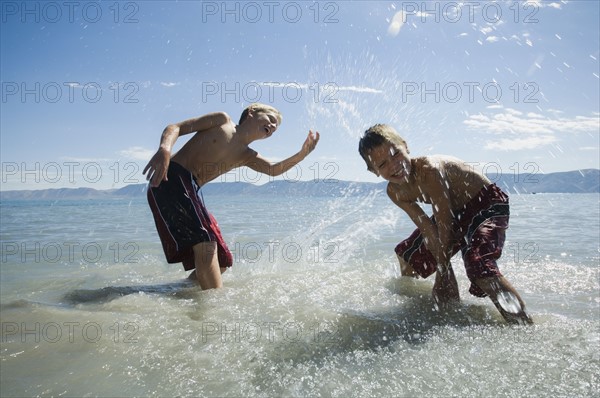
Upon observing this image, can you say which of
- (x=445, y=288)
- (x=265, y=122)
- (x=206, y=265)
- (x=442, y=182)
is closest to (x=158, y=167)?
(x=206, y=265)

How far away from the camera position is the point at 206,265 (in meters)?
3.86

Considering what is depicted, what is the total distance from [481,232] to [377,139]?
113 cm

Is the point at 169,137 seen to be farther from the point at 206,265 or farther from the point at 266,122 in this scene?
the point at 206,265

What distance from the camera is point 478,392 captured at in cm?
186

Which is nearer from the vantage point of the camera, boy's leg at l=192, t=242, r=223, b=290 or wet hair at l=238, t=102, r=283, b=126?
boy's leg at l=192, t=242, r=223, b=290

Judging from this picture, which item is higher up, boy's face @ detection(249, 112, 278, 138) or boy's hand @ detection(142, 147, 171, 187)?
boy's face @ detection(249, 112, 278, 138)

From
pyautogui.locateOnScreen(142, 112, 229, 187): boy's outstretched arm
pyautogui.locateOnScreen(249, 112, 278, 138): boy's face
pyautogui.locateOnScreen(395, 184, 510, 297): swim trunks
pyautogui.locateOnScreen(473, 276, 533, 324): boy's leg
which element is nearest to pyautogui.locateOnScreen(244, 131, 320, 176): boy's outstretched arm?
pyautogui.locateOnScreen(249, 112, 278, 138): boy's face

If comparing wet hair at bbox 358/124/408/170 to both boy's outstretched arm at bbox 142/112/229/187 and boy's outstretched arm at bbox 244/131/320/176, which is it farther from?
boy's outstretched arm at bbox 142/112/229/187

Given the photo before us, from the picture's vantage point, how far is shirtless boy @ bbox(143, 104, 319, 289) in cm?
388

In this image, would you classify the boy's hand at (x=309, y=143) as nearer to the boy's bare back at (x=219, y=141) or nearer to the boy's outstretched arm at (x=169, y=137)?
the boy's bare back at (x=219, y=141)

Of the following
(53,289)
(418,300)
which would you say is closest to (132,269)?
(53,289)

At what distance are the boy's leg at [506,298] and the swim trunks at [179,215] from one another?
96.6 inches

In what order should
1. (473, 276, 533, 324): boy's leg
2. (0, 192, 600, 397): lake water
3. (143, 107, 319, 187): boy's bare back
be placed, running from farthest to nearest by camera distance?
(143, 107, 319, 187): boy's bare back, (473, 276, 533, 324): boy's leg, (0, 192, 600, 397): lake water

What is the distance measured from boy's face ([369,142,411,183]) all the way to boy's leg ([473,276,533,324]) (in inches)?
40.6
